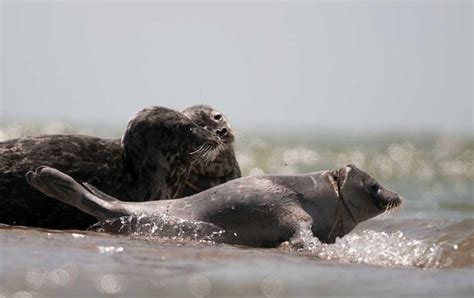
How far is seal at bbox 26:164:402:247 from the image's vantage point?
23.0 ft

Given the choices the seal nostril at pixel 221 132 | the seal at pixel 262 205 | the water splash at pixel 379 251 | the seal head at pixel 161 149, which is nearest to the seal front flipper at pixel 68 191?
the seal at pixel 262 205

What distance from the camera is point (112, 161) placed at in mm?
8203

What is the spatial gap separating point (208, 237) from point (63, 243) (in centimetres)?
103

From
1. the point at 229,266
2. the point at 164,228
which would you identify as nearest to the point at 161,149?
the point at 164,228

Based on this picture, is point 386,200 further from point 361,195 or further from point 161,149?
point 161,149

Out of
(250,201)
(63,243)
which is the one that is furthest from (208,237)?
(63,243)

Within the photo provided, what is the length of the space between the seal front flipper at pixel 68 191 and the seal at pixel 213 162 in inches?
68.6

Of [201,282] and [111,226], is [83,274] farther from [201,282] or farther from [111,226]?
[111,226]

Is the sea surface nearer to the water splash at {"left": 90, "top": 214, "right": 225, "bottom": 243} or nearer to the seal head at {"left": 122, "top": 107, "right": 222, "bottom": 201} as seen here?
the water splash at {"left": 90, "top": 214, "right": 225, "bottom": 243}

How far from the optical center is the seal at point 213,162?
8992 mm

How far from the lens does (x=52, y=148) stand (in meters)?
8.03

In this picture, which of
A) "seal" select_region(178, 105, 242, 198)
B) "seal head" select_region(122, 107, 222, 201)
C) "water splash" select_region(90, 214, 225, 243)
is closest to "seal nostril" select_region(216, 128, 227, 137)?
"seal" select_region(178, 105, 242, 198)

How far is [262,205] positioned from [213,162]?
2.06 metres

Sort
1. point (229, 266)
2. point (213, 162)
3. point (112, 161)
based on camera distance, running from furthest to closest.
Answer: point (213, 162), point (112, 161), point (229, 266)
